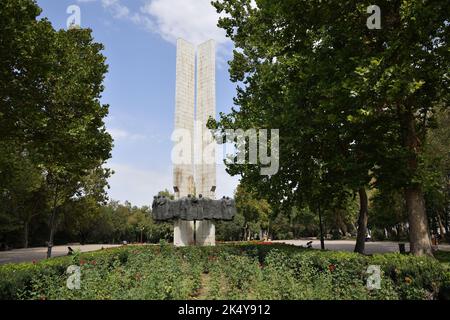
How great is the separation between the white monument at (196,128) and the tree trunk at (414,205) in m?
15.9

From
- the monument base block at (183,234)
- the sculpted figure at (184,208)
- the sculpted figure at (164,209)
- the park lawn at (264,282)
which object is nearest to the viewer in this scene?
the park lawn at (264,282)

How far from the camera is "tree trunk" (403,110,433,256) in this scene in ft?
38.2

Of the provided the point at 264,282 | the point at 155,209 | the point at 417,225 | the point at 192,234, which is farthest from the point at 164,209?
the point at 417,225

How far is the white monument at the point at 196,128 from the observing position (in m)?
25.8

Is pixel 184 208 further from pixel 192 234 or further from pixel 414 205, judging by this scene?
pixel 414 205

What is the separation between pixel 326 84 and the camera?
467 inches

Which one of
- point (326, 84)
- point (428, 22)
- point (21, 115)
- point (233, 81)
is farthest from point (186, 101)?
point (428, 22)

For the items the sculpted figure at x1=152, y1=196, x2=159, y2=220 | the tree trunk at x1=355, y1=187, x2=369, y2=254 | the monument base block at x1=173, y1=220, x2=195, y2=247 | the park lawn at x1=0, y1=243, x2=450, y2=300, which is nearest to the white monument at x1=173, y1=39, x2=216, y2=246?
the monument base block at x1=173, y1=220, x2=195, y2=247

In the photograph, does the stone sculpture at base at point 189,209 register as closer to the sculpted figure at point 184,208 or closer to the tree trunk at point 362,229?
the sculpted figure at point 184,208

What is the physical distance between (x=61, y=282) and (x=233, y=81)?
15.1m

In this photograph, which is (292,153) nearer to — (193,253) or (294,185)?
(294,185)

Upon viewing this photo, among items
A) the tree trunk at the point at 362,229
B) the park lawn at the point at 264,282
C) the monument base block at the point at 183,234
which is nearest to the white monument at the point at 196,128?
the monument base block at the point at 183,234

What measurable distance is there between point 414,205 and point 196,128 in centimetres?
1895
